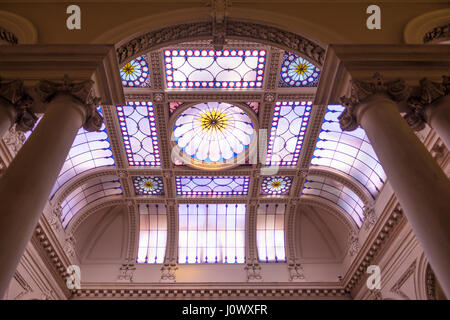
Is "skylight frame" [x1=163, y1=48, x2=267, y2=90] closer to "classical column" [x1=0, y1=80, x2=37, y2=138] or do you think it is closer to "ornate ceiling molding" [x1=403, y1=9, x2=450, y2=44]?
"ornate ceiling molding" [x1=403, y1=9, x2=450, y2=44]

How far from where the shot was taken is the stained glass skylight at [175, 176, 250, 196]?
47.3 feet

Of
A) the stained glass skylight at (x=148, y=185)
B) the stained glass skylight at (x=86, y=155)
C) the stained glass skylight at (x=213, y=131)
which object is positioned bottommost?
the stained glass skylight at (x=86, y=155)

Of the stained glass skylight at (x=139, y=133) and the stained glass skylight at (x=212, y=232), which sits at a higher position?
the stained glass skylight at (x=139, y=133)

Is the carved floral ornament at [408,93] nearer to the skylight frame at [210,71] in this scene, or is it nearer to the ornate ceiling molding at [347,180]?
the skylight frame at [210,71]

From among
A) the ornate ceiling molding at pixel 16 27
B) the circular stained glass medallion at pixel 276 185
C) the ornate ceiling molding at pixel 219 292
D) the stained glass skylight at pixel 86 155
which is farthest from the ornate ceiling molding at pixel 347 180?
the ornate ceiling molding at pixel 16 27

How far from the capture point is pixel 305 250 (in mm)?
15562

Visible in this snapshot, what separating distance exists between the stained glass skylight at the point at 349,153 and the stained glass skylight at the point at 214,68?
2.84 metres

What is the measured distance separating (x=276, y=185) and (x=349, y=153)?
316 centimetres

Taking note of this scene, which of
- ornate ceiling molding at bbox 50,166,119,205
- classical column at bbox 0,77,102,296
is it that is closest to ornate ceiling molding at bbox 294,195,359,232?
ornate ceiling molding at bbox 50,166,119,205

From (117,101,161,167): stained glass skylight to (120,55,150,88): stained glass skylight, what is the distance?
2.19 feet

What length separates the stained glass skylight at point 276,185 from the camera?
14320 mm

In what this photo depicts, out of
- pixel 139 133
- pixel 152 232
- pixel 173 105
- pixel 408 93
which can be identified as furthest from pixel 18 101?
pixel 152 232

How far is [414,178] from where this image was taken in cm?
414
